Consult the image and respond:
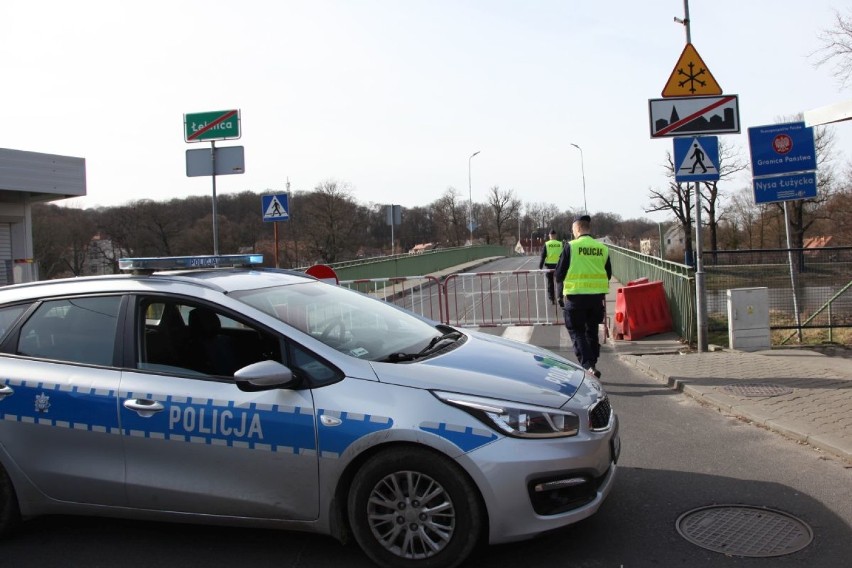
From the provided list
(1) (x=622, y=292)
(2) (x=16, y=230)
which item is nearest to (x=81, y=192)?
(2) (x=16, y=230)

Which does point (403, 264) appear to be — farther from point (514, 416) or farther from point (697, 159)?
point (514, 416)

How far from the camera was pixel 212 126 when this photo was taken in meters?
12.6

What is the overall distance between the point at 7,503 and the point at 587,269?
573cm

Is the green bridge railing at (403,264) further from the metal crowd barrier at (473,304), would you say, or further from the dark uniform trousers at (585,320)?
the dark uniform trousers at (585,320)

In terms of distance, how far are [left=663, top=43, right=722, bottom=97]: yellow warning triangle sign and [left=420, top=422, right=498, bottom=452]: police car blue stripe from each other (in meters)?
7.13

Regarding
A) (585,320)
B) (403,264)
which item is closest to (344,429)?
(585,320)

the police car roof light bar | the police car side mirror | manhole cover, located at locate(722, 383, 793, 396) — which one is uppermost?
the police car roof light bar

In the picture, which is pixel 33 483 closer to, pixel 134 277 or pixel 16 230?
pixel 134 277

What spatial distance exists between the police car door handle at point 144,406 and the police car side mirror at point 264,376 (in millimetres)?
524

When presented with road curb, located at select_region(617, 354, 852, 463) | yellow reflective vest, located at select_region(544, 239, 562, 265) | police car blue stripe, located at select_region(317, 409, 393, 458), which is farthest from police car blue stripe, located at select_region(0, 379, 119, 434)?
yellow reflective vest, located at select_region(544, 239, 562, 265)

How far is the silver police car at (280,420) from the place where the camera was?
10.8ft

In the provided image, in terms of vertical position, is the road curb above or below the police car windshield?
below

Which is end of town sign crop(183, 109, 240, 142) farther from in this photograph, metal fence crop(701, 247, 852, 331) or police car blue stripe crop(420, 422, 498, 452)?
police car blue stripe crop(420, 422, 498, 452)

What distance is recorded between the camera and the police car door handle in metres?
3.67
